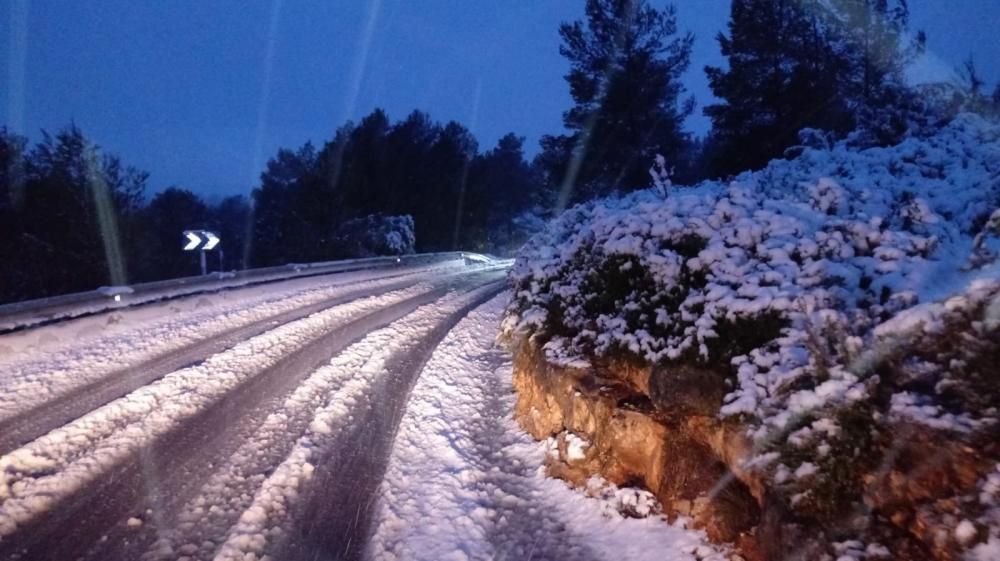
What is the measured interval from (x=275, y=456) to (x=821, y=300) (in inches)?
208

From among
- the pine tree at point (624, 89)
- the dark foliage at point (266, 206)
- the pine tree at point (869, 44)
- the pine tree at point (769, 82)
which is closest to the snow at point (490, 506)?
the pine tree at point (869, 44)

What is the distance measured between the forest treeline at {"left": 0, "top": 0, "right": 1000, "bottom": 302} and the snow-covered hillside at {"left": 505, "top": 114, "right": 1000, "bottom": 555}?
4.52 metres

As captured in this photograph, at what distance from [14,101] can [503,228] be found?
42.1 meters

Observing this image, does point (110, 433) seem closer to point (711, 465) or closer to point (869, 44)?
point (711, 465)

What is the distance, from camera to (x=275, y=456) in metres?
5.80

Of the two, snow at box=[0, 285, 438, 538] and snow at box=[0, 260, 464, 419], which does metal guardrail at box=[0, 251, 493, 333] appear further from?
snow at box=[0, 285, 438, 538]

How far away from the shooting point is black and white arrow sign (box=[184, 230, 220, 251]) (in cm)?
1561

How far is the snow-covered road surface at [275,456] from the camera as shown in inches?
176

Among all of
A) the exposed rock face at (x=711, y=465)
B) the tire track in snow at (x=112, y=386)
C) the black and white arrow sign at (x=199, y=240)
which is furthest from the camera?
the black and white arrow sign at (x=199, y=240)

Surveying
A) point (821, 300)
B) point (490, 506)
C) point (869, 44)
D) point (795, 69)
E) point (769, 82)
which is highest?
point (869, 44)

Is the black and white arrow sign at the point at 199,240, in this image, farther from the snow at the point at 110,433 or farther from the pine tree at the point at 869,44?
the pine tree at the point at 869,44

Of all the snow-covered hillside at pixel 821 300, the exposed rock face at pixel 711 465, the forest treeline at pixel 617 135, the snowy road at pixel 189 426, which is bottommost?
the snowy road at pixel 189 426

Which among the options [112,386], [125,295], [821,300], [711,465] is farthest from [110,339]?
[821,300]

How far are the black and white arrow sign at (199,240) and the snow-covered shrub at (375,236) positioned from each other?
15.1 metres
